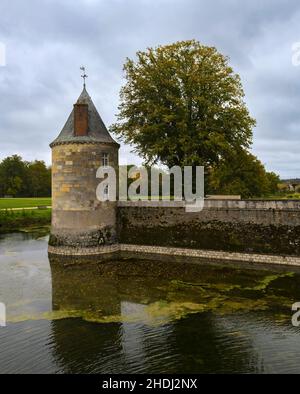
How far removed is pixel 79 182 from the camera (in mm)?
21953

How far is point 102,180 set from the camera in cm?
2262

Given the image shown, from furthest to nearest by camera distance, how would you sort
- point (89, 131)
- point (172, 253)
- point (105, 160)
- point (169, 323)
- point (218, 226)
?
point (105, 160) → point (89, 131) → point (172, 253) → point (218, 226) → point (169, 323)

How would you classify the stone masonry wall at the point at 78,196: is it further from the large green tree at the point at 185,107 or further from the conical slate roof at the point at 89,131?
the large green tree at the point at 185,107

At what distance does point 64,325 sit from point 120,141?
1647 cm

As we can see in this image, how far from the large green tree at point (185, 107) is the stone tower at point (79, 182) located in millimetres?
3484

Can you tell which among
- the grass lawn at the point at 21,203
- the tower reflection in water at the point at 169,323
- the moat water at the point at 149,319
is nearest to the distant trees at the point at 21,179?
the grass lawn at the point at 21,203

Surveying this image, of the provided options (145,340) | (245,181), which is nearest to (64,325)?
(145,340)

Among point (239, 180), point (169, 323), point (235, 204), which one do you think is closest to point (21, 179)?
point (239, 180)

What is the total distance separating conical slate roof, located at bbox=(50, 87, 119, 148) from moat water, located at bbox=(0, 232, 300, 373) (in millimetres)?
7278

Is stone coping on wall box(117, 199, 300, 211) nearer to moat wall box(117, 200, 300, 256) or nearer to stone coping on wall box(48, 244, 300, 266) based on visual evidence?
moat wall box(117, 200, 300, 256)

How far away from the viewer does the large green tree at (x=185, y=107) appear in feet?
78.3

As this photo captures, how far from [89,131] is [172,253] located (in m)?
8.64

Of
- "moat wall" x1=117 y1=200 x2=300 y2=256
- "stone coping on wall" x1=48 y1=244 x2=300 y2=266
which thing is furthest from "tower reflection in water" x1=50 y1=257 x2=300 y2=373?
"moat wall" x1=117 y1=200 x2=300 y2=256

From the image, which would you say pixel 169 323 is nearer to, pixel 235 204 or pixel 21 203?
pixel 235 204
